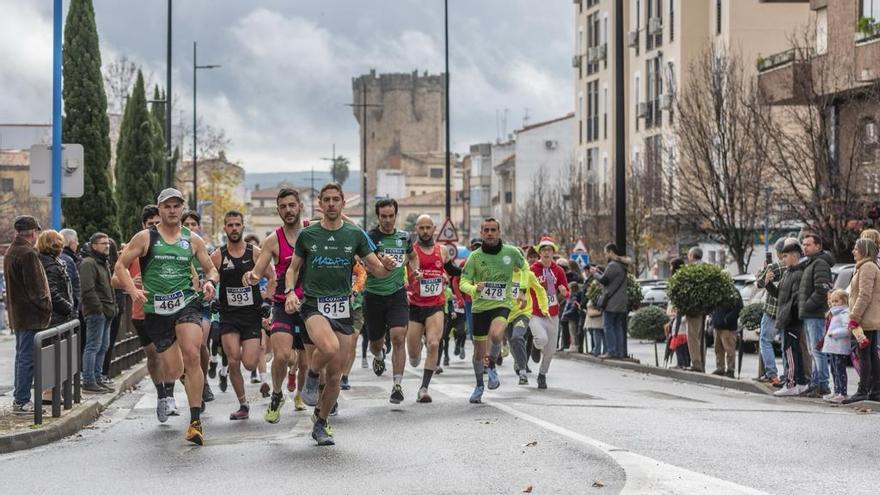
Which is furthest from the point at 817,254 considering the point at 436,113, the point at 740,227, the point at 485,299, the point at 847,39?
the point at 436,113

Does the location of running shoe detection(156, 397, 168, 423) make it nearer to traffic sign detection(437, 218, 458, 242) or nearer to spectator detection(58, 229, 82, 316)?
spectator detection(58, 229, 82, 316)

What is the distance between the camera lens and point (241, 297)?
15.1 metres

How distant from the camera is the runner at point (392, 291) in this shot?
52.1 feet

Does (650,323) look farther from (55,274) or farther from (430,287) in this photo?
(55,274)

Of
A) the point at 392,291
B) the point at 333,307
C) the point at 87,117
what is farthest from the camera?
the point at 87,117

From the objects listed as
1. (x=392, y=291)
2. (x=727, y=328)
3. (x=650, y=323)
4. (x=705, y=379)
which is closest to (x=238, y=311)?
(x=392, y=291)

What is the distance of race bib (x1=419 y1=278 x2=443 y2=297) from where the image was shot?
1681 centimetres

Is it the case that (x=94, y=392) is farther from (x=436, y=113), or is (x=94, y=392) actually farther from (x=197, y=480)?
(x=436, y=113)

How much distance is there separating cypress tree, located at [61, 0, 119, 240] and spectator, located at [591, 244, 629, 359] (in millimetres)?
16101

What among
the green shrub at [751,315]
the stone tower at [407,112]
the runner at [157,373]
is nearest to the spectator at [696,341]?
the green shrub at [751,315]

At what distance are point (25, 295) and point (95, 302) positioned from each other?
121 inches

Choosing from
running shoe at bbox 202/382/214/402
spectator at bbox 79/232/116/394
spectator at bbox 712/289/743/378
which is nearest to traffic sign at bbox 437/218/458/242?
spectator at bbox 712/289/743/378

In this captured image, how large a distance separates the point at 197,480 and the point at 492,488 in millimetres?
2034

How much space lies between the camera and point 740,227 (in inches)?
1598
